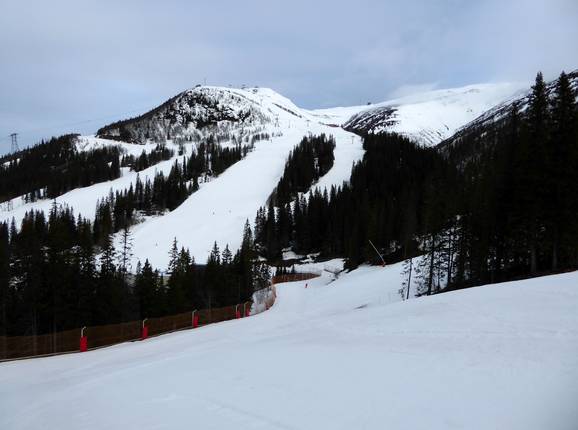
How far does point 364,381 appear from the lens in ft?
21.8

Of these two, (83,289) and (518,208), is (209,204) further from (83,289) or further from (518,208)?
(518,208)

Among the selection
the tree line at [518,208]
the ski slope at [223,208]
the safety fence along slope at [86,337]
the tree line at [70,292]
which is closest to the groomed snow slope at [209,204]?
the ski slope at [223,208]

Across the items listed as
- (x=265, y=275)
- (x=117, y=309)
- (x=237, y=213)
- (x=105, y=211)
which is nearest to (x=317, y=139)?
(x=237, y=213)

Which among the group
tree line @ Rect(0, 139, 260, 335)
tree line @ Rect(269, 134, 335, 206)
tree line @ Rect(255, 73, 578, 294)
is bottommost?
tree line @ Rect(0, 139, 260, 335)

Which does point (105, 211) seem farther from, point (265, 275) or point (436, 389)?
point (436, 389)

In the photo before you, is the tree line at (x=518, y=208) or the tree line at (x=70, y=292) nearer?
the tree line at (x=518, y=208)

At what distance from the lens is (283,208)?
10769cm

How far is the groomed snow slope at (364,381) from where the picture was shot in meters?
5.28

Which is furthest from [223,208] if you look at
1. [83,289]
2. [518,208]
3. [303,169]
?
[518,208]

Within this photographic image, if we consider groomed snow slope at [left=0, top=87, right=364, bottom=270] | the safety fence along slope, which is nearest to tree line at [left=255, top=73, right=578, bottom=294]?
the safety fence along slope

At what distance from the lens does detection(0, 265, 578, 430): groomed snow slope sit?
5277mm

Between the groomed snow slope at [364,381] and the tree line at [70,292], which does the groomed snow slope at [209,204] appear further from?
the groomed snow slope at [364,381]

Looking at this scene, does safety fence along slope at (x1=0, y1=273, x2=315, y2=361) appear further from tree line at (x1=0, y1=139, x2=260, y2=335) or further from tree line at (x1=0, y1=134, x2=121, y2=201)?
tree line at (x1=0, y1=134, x2=121, y2=201)

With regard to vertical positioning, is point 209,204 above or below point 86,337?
above
